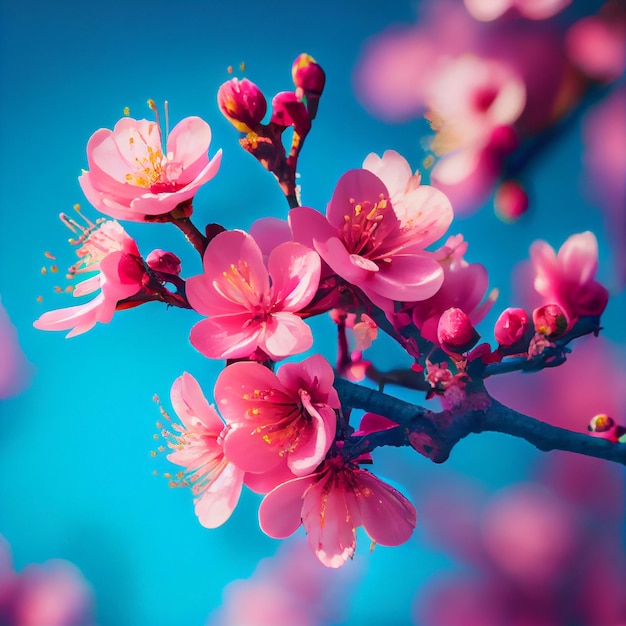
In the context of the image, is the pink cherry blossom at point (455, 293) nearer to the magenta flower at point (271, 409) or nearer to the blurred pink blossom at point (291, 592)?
the magenta flower at point (271, 409)

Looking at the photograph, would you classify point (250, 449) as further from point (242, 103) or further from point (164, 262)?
point (242, 103)

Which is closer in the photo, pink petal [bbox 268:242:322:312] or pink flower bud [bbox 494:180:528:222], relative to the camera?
pink petal [bbox 268:242:322:312]

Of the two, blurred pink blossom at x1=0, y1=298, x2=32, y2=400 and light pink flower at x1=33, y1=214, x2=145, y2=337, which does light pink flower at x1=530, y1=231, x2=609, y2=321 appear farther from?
blurred pink blossom at x1=0, y1=298, x2=32, y2=400

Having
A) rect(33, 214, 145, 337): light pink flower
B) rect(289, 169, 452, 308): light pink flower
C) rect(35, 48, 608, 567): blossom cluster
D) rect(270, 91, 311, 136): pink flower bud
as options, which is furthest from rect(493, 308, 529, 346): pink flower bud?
rect(33, 214, 145, 337): light pink flower

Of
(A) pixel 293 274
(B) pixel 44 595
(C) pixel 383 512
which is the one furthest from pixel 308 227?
(B) pixel 44 595

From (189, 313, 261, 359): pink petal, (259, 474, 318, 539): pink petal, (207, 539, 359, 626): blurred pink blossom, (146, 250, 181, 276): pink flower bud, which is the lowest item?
(207, 539, 359, 626): blurred pink blossom

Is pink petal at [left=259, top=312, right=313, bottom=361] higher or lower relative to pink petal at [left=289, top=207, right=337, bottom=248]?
lower

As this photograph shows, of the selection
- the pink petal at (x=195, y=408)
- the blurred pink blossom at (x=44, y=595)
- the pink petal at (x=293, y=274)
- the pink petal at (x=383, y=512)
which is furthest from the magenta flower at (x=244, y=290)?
the blurred pink blossom at (x=44, y=595)

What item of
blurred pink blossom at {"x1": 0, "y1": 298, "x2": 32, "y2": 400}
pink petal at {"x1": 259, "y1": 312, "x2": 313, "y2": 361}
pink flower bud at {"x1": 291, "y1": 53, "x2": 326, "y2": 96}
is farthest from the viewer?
blurred pink blossom at {"x1": 0, "y1": 298, "x2": 32, "y2": 400}
